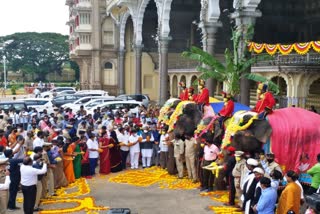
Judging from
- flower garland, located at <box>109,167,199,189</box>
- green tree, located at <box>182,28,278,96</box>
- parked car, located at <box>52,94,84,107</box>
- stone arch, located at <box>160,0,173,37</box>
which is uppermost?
stone arch, located at <box>160,0,173,37</box>

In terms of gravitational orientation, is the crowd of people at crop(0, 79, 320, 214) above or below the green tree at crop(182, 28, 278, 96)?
below

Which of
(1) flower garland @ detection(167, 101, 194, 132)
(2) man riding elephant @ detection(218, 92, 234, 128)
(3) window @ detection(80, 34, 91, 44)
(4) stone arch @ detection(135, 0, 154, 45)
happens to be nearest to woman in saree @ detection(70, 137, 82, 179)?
(1) flower garland @ detection(167, 101, 194, 132)

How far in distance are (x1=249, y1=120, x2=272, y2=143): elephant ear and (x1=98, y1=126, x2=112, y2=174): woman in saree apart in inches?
205

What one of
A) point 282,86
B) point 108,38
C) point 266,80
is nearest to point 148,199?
point 266,80

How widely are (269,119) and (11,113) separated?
40.4ft

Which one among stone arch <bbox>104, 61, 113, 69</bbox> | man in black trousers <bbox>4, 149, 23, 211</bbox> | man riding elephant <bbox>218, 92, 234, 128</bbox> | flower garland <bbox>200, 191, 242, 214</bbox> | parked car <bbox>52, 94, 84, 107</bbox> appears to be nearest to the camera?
flower garland <bbox>200, 191, 242, 214</bbox>

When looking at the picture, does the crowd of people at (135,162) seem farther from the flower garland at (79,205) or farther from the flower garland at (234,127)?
the flower garland at (79,205)

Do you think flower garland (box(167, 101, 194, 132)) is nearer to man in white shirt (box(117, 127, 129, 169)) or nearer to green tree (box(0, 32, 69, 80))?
man in white shirt (box(117, 127, 129, 169))

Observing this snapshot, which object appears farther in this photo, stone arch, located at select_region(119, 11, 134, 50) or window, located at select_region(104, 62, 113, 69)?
window, located at select_region(104, 62, 113, 69)

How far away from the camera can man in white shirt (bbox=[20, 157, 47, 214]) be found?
28.7 ft

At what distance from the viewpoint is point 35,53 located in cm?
8056

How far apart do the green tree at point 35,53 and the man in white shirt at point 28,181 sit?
73081 millimetres

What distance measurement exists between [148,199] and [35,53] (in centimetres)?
7471

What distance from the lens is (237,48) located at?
54.6 feet
